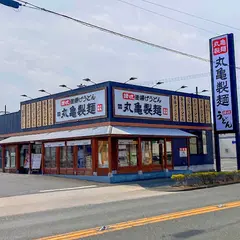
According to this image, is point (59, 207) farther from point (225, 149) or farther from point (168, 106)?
point (225, 149)

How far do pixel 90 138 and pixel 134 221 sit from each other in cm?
1416

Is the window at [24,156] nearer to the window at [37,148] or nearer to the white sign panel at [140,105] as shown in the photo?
the window at [37,148]

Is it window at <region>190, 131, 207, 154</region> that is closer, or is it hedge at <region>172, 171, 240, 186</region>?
hedge at <region>172, 171, 240, 186</region>

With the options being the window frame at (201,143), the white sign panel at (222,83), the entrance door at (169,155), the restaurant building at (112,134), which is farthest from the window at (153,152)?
the window frame at (201,143)

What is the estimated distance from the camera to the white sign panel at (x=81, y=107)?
78.5 ft

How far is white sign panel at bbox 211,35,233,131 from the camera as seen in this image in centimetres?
2545

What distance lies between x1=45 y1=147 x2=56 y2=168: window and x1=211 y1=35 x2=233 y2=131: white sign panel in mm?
11485

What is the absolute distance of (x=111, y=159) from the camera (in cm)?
2277

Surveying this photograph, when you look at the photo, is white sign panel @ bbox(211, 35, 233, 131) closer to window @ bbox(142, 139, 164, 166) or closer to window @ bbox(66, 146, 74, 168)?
window @ bbox(142, 139, 164, 166)

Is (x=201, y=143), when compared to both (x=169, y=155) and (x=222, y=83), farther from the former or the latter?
(x=222, y=83)

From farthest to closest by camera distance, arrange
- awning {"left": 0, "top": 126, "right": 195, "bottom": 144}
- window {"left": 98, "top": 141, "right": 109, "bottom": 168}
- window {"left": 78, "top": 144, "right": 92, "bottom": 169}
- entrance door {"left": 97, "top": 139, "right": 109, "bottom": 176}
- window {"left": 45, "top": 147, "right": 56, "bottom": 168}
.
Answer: window {"left": 45, "top": 147, "right": 56, "bottom": 168} < window {"left": 78, "top": 144, "right": 92, "bottom": 169} < window {"left": 98, "top": 141, "right": 109, "bottom": 168} < entrance door {"left": 97, "top": 139, "right": 109, "bottom": 176} < awning {"left": 0, "top": 126, "right": 195, "bottom": 144}

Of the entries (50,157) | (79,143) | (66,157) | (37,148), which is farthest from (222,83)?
(37,148)

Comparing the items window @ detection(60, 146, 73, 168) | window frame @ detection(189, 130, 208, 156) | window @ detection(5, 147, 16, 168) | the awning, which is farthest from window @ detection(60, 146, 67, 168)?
window frame @ detection(189, 130, 208, 156)

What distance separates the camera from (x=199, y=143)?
102ft
